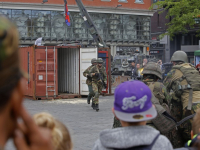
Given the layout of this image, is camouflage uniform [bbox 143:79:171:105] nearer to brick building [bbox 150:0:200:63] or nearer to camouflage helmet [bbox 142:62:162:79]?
camouflage helmet [bbox 142:62:162:79]

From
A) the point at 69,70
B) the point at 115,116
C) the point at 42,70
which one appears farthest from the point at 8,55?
the point at 69,70

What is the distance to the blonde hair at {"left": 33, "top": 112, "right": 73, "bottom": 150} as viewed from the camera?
1.69 metres

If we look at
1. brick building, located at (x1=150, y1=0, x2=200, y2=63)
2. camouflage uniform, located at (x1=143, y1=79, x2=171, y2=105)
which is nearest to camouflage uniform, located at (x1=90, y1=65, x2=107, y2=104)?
camouflage uniform, located at (x1=143, y1=79, x2=171, y2=105)

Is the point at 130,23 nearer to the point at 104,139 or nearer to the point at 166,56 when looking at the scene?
the point at 166,56

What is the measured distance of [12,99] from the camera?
101 cm

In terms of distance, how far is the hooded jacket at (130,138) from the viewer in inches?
85.8

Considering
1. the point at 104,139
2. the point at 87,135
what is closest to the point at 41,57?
the point at 87,135

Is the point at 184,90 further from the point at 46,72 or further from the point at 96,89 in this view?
the point at 46,72

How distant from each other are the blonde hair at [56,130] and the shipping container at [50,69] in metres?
14.7

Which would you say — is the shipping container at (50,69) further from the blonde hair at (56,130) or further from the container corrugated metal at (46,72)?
the blonde hair at (56,130)

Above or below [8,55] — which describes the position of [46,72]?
below

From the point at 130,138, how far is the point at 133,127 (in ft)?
0.32

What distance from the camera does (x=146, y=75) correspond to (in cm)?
544

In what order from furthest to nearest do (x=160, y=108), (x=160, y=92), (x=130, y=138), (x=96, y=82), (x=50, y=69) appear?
(x=50, y=69) < (x=96, y=82) < (x=160, y=92) < (x=160, y=108) < (x=130, y=138)
